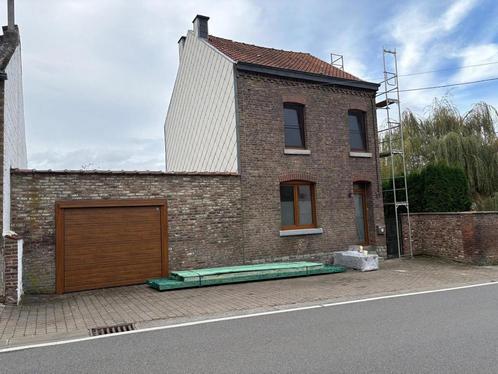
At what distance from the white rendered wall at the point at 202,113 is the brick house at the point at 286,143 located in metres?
0.04

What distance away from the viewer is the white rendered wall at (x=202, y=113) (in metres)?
14.1

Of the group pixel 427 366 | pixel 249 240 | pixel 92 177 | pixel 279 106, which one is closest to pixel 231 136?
pixel 279 106

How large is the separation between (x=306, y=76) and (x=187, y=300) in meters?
9.23

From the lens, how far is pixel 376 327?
651 centimetres

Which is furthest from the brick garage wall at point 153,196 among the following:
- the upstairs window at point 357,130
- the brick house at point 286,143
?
the upstairs window at point 357,130

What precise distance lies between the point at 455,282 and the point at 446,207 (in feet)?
19.5

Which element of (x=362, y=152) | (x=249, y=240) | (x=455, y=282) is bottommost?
(x=455, y=282)

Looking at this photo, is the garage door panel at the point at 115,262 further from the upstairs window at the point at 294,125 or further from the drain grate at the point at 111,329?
the upstairs window at the point at 294,125

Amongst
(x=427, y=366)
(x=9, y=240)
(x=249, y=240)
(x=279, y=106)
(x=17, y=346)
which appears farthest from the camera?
(x=279, y=106)

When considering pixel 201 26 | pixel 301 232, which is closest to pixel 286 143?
pixel 301 232

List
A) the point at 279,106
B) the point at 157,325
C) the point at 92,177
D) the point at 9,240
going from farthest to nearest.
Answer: the point at 279,106 → the point at 92,177 → the point at 9,240 → the point at 157,325

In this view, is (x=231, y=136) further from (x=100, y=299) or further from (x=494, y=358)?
(x=494, y=358)

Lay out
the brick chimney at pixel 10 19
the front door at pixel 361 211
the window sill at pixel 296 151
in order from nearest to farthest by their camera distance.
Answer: the brick chimney at pixel 10 19, the window sill at pixel 296 151, the front door at pixel 361 211

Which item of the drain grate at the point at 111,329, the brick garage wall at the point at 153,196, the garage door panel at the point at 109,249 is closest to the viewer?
the drain grate at the point at 111,329
